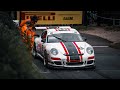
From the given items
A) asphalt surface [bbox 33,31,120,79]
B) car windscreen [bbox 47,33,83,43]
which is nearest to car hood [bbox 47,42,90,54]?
car windscreen [bbox 47,33,83,43]

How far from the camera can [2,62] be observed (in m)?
3.97

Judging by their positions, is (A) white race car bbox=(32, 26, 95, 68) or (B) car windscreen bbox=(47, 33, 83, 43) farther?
(B) car windscreen bbox=(47, 33, 83, 43)

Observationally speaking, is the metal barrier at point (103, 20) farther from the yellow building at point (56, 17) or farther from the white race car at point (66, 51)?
the white race car at point (66, 51)

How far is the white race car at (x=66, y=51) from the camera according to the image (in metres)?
10.7

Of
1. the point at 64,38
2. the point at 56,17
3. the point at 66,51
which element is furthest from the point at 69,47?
the point at 56,17

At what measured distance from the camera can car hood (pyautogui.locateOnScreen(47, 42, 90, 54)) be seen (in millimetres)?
10836

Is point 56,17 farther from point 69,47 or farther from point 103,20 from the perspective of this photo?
point 69,47

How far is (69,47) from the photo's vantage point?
36.2 ft

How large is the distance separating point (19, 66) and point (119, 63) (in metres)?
8.69

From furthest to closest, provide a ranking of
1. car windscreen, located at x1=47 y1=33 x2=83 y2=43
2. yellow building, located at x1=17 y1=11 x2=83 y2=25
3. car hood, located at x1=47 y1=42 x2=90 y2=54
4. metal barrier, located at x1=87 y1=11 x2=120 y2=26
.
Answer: metal barrier, located at x1=87 y1=11 x2=120 y2=26 → yellow building, located at x1=17 y1=11 x2=83 y2=25 → car windscreen, located at x1=47 y1=33 x2=83 y2=43 → car hood, located at x1=47 y1=42 x2=90 y2=54

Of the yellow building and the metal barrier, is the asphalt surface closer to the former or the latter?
the yellow building
